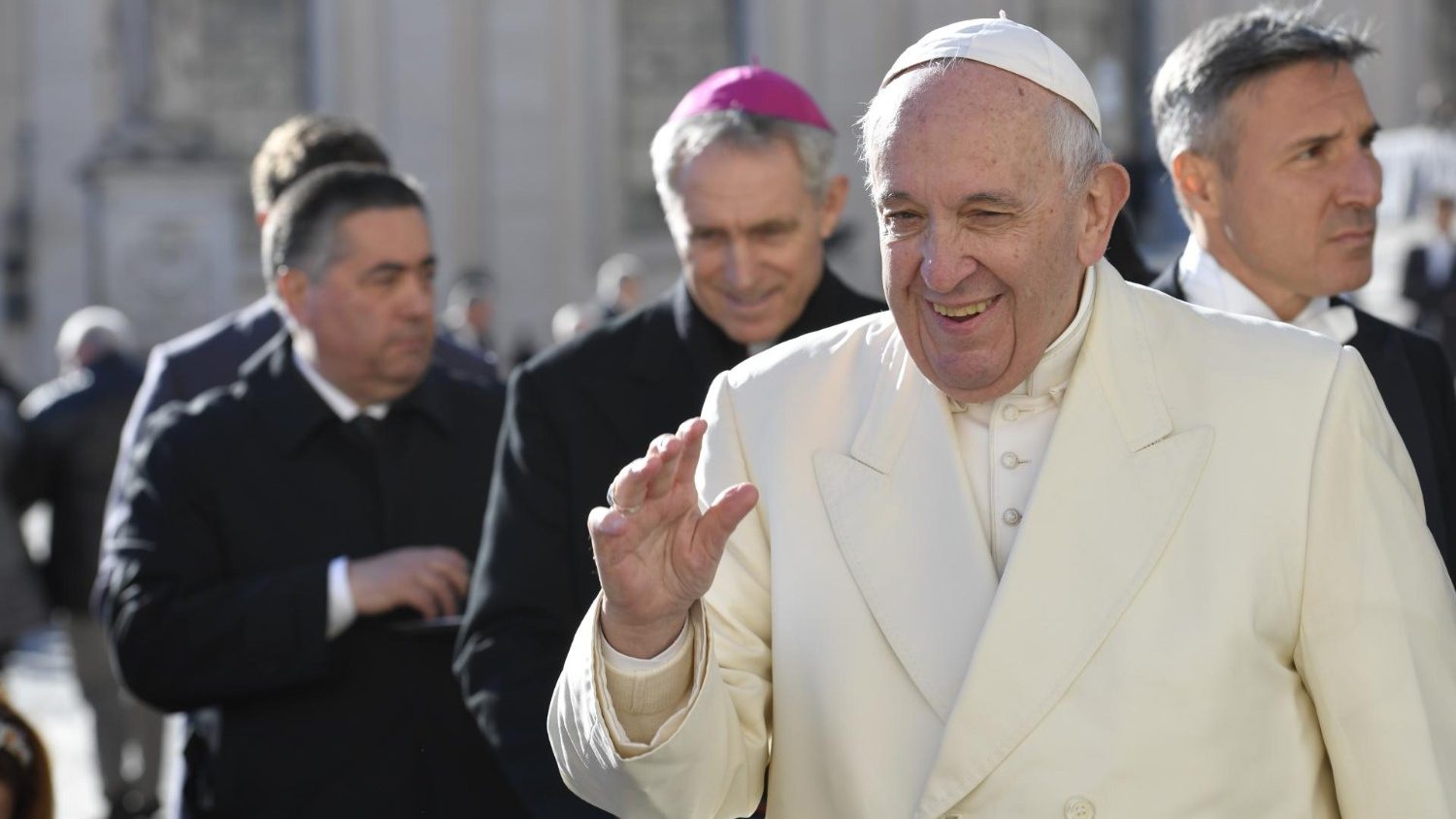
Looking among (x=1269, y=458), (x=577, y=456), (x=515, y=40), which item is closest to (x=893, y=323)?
(x=1269, y=458)

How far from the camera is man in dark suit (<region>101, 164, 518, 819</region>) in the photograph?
4125 mm

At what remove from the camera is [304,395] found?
4.49 meters

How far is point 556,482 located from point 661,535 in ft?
4.35

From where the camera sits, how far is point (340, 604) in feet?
13.6

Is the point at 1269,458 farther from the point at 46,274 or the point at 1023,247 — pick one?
the point at 46,274

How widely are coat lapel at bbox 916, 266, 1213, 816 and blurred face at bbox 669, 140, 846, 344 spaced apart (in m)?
1.33

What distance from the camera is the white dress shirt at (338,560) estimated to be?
4129 millimetres

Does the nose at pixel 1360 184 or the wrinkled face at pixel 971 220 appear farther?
the nose at pixel 1360 184

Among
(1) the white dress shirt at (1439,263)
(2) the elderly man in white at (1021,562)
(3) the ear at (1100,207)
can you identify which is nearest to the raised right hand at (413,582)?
(2) the elderly man in white at (1021,562)

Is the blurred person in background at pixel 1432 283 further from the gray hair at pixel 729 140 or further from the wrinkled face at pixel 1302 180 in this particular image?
the gray hair at pixel 729 140

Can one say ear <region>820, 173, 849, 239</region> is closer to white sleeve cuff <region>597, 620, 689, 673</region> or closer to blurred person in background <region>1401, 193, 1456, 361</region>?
white sleeve cuff <region>597, 620, 689, 673</region>

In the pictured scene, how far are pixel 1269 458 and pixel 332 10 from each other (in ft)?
71.3

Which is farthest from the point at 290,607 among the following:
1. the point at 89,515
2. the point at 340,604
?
the point at 89,515

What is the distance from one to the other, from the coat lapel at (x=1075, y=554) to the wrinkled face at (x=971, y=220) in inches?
4.9
